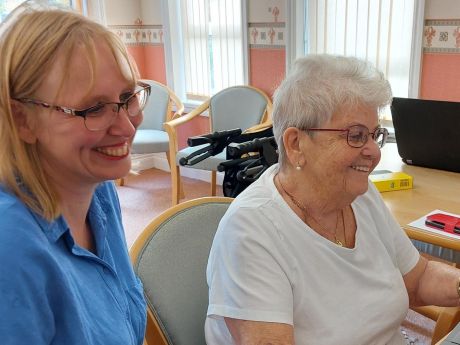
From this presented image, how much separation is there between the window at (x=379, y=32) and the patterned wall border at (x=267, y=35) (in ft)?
0.88

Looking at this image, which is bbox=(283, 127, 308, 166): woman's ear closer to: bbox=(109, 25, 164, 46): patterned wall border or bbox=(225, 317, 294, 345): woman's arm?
bbox=(225, 317, 294, 345): woman's arm

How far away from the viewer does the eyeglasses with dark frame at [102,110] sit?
82cm

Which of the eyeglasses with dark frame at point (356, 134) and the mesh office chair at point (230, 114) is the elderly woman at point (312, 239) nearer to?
the eyeglasses with dark frame at point (356, 134)

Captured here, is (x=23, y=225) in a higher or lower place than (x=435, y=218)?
higher

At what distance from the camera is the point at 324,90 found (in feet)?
3.76

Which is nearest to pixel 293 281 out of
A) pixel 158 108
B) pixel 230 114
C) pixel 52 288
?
Result: pixel 52 288

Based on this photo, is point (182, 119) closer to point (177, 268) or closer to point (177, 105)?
point (177, 105)

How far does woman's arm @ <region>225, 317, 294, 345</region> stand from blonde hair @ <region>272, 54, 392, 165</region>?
1.35ft

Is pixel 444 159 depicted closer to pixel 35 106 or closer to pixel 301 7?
pixel 35 106

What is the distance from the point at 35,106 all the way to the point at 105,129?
12cm

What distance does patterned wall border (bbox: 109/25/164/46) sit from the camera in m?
4.70

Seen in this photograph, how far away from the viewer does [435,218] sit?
1.50 m

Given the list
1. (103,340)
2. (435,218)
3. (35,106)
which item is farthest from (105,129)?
(435,218)

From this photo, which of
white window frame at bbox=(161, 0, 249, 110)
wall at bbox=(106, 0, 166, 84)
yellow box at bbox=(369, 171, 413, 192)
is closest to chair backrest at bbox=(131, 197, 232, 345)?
yellow box at bbox=(369, 171, 413, 192)
